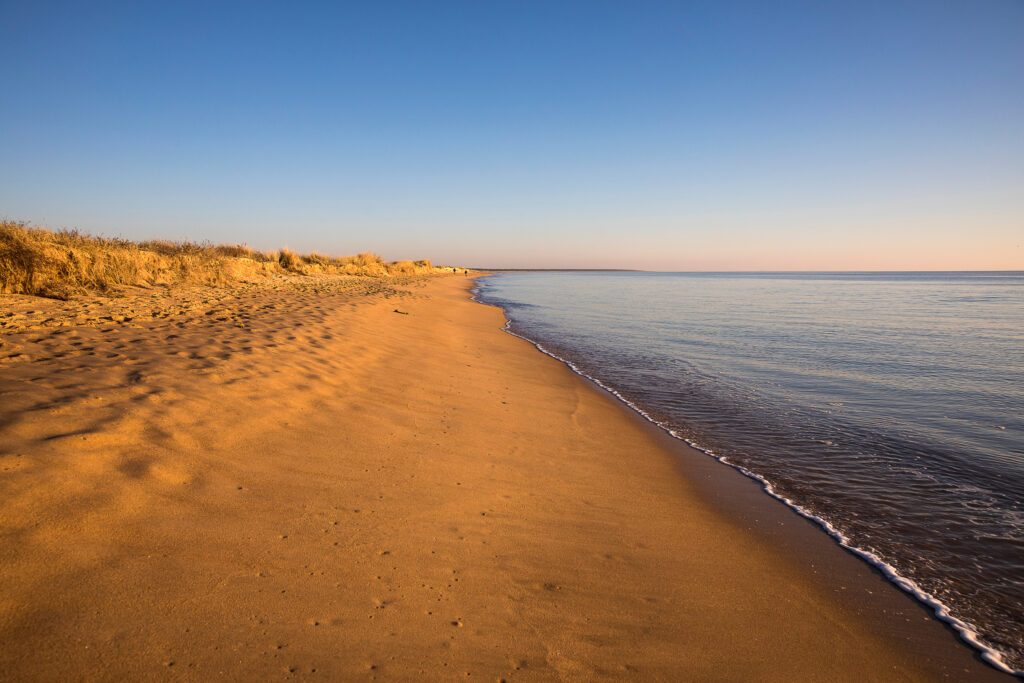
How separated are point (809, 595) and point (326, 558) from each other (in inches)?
141

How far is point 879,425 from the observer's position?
7.83 m

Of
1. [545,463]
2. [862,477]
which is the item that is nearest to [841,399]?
[862,477]

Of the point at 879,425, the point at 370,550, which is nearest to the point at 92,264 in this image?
the point at 370,550

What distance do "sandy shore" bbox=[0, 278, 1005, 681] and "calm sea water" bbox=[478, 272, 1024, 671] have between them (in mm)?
607

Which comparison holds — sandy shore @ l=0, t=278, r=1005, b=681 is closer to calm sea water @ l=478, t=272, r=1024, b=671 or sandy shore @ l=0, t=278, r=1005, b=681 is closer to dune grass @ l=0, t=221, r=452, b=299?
calm sea water @ l=478, t=272, r=1024, b=671

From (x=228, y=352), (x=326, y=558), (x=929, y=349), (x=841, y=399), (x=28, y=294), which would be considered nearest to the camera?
(x=326, y=558)

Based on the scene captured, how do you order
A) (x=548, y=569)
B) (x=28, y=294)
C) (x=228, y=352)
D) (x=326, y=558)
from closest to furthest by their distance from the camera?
(x=326, y=558)
(x=548, y=569)
(x=228, y=352)
(x=28, y=294)

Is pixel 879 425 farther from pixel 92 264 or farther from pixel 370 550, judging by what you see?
pixel 92 264

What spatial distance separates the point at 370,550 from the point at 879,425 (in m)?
8.08

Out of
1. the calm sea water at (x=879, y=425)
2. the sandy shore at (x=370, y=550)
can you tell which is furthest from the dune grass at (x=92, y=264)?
the calm sea water at (x=879, y=425)

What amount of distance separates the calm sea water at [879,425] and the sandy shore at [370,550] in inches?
23.9

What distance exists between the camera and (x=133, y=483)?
12.7ft

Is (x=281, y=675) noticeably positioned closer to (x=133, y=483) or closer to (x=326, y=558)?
(x=326, y=558)

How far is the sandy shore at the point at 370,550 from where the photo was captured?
8.89 ft
